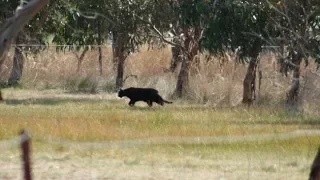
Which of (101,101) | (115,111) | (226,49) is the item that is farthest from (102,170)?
(101,101)

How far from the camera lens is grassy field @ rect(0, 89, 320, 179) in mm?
13484

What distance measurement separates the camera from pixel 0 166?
13.9 meters

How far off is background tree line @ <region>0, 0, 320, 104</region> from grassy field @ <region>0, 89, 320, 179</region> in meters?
1.82

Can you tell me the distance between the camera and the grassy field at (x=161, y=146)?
13.5 meters

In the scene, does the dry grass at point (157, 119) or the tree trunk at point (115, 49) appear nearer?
the dry grass at point (157, 119)

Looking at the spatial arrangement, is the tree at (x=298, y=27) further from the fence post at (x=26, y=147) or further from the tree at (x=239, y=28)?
the fence post at (x=26, y=147)

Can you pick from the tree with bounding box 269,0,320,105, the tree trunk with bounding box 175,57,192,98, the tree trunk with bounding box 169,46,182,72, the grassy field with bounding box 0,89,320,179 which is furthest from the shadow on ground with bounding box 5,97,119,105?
the tree with bounding box 269,0,320,105

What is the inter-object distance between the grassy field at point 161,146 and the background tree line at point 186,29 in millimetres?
1821

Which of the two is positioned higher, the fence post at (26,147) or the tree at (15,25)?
the tree at (15,25)

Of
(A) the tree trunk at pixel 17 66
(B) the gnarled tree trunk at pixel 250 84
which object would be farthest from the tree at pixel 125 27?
(B) the gnarled tree trunk at pixel 250 84

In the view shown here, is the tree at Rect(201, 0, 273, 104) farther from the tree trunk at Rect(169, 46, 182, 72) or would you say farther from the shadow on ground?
the tree trunk at Rect(169, 46, 182, 72)

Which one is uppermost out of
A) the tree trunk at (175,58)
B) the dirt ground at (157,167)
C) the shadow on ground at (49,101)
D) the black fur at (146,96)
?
the tree trunk at (175,58)

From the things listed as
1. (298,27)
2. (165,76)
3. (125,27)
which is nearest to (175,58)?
(165,76)

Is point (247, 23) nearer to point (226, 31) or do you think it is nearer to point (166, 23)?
point (226, 31)
